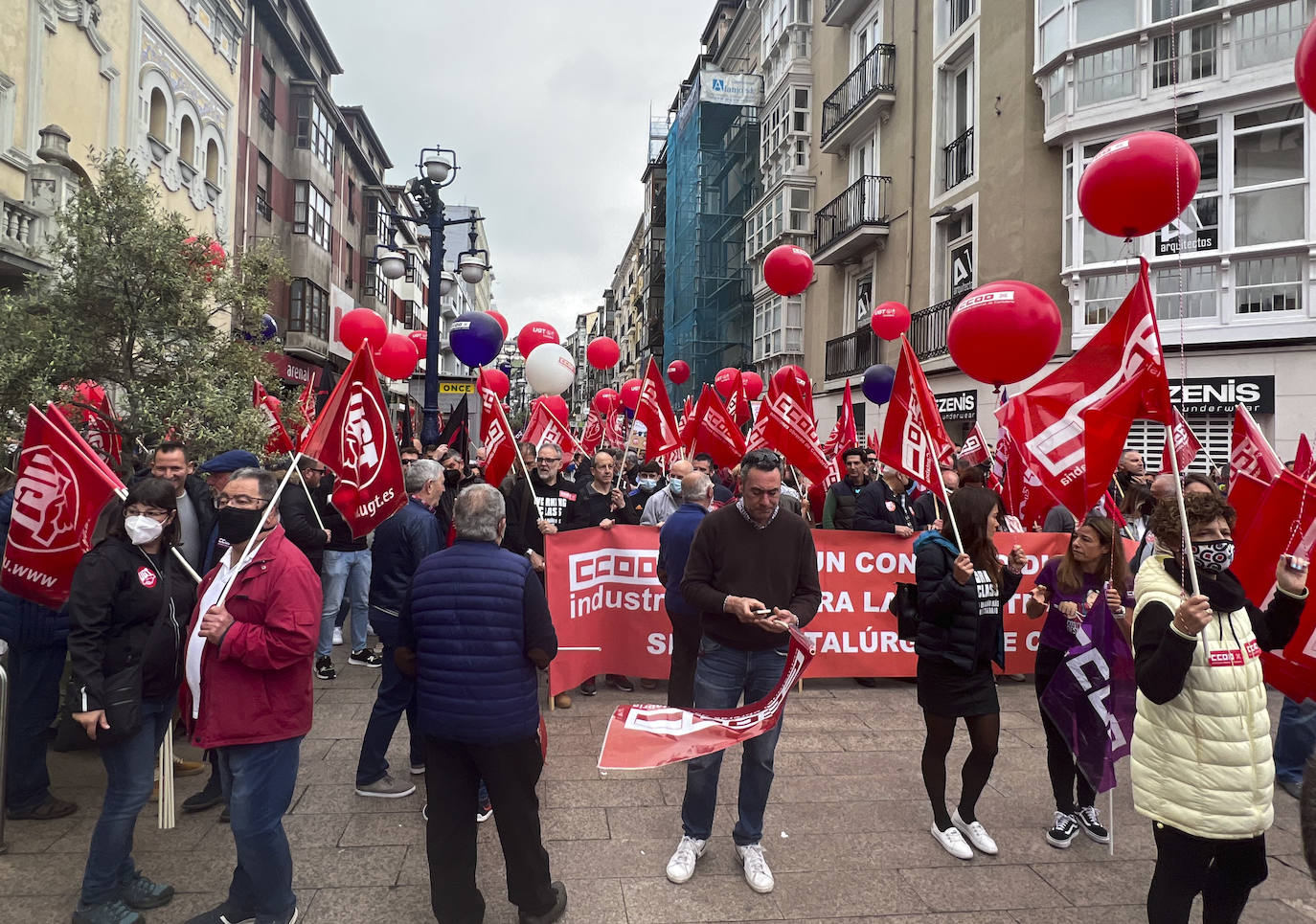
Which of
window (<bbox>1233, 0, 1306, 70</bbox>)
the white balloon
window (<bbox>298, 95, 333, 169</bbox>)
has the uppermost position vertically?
window (<bbox>298, 95, 333, 169</bbox>)

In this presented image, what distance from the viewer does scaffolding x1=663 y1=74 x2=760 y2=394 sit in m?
34.7

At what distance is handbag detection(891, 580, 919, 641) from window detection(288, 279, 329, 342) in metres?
26.0

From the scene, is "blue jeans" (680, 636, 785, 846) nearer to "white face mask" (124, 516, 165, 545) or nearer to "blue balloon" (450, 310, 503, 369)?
"white face mask" (124, 516, 165, 545)

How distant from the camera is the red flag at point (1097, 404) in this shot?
362 centimetres

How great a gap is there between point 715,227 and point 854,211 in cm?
1563

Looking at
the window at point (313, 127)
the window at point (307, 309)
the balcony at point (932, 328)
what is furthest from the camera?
the window at point (313, 127)

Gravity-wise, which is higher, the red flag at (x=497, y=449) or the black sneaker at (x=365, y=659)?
the red flag at (x=497, y=449)

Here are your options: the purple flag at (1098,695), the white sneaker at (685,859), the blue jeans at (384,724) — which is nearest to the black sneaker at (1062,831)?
the purple flag at (1098,695)

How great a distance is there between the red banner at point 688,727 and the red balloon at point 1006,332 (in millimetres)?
3726

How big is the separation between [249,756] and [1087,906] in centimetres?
367

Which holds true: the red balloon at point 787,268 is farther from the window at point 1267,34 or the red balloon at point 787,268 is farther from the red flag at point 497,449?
the window at point 1267,34

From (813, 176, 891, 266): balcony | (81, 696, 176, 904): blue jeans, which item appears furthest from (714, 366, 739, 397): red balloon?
(81, 696, 176, 904): blue jeans

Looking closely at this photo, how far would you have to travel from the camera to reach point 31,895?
11.2 feet

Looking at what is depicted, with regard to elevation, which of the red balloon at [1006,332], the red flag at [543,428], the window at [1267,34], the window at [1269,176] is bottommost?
the red flag at [543,428]
